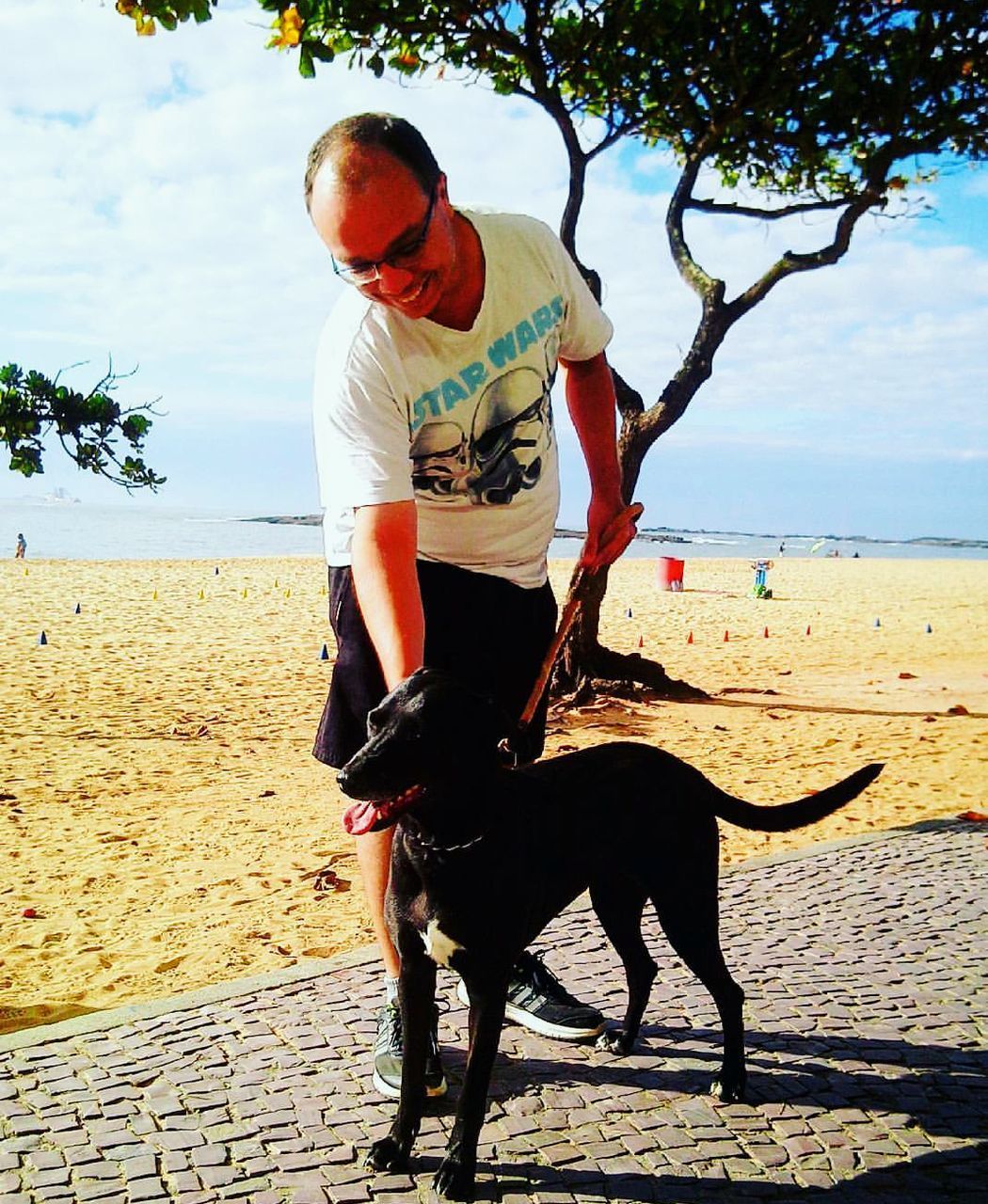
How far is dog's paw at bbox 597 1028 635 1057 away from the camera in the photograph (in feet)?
12.4

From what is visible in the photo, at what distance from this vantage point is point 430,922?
2.81 m

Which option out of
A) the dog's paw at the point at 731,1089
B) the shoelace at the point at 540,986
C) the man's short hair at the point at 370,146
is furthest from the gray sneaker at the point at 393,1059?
the man's short hair at the point at 370,146

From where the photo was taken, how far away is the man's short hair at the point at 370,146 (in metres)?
2.74

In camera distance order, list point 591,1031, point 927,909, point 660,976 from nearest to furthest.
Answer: point 591,1031 → point 660,976 → point 927,909

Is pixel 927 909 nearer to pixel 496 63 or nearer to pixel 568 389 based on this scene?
pixel 568 389

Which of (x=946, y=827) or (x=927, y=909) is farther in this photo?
(x=946, y=827)

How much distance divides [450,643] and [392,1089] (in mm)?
1422

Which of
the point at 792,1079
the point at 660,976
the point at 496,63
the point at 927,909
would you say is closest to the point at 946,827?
the point at 927,909

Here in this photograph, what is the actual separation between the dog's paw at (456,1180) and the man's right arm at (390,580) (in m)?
1.27

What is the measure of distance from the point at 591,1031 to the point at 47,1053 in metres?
1.85

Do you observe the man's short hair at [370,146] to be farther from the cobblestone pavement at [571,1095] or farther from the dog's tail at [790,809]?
the cobblestone pavement at [571,1095]

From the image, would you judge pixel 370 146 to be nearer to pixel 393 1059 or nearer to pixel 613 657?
pixel 393 1059

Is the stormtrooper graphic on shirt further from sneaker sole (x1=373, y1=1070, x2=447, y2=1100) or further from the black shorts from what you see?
sneaker sole (x1=373, y1=1070, x2=447, y2=1100)

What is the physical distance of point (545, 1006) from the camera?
3.98 m
